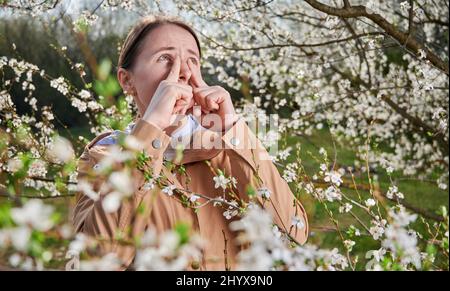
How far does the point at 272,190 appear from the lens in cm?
173

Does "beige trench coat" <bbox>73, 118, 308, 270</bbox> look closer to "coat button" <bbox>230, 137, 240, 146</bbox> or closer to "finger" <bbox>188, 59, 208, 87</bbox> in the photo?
"coat button" <bbox>230, 137, 240, 146</bbox>

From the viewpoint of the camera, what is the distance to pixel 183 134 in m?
1.73

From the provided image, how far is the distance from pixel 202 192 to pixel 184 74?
36cm

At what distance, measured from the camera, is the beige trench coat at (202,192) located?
149 cm

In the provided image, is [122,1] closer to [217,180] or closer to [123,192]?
[217,180]

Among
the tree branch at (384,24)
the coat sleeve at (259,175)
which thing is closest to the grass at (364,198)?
the tree branch at (384,24)

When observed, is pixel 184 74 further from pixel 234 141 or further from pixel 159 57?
pixel 234 141

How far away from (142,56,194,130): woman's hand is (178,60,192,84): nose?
37 mm

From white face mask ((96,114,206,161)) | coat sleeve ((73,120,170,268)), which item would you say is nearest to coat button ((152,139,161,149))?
coat sleeve ((73,120,170,268))

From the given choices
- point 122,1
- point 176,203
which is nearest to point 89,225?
point 176,203

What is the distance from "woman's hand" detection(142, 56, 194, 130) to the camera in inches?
59.8

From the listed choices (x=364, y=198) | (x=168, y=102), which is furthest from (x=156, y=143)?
(x=364, y=198)
